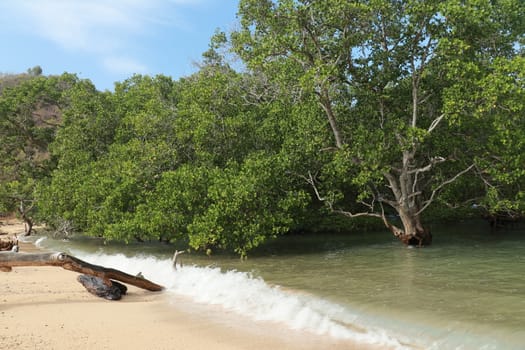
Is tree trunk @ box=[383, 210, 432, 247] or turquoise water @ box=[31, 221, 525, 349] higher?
tree trunk @ box=[383, 210, 432, 247]

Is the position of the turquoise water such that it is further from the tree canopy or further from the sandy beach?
the tree canopy

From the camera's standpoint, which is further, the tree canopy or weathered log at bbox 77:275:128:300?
the tree canopy

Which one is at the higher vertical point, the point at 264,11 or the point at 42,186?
the point at 264,11

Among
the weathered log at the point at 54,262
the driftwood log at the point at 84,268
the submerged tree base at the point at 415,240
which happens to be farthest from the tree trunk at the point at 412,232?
the weathered log at the point at 54,262

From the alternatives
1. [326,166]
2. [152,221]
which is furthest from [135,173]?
[326,166]

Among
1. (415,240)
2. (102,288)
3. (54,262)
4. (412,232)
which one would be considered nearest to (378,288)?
(102,288)

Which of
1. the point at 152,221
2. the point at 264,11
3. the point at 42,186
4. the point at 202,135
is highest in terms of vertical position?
the point at 264,11

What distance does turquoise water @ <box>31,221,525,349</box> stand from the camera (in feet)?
24.0

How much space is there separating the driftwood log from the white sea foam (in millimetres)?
1507

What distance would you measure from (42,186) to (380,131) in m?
18.4

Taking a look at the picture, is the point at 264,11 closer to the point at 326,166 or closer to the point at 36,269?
the point at 326,166

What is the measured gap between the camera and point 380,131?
16203 millimetres

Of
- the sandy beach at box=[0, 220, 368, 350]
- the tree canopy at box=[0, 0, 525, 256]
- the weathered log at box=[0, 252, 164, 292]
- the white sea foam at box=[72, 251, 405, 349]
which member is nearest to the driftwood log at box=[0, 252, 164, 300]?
the weathered log at box=[0, 252, 164, 292]

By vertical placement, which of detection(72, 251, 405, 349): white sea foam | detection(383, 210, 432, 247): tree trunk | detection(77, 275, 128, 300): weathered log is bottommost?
detection(72, 251, 405, 349): white sea foam
